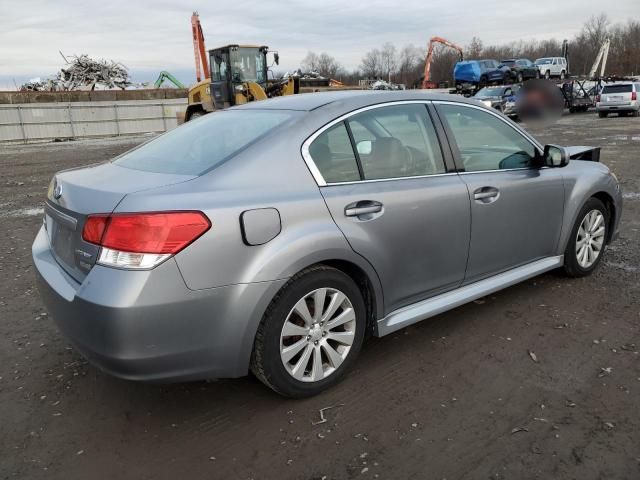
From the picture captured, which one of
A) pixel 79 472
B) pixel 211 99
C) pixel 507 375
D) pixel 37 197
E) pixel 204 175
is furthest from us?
pixel 211 99

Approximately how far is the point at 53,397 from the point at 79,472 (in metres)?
0.77

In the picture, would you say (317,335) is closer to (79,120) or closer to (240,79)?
(240,79)

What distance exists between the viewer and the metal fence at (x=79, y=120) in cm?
2428

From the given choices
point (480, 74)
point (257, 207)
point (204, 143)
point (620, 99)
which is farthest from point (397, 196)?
point (480, 74)

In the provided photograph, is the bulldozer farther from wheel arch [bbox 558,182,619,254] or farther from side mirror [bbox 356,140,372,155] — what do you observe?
side mirror [bbox 356,140,372,155]

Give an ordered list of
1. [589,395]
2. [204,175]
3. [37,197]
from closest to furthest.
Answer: [204,175], [589,395], [37,197]

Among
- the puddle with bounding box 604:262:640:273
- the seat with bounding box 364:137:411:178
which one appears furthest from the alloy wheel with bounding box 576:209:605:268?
the seat with bounding box 364:137:411:178

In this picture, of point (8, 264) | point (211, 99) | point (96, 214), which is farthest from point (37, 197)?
point (211, 99)

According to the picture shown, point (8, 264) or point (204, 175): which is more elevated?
point (204, 175)

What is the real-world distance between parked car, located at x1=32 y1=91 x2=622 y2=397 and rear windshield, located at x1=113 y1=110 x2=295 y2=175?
0.7 inches

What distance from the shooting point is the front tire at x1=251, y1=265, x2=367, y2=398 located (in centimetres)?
270

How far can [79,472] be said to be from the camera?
2455 millimetres

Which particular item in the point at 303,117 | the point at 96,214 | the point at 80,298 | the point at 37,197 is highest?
the point at 303,117

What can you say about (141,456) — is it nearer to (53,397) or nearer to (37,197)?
(53,397)
